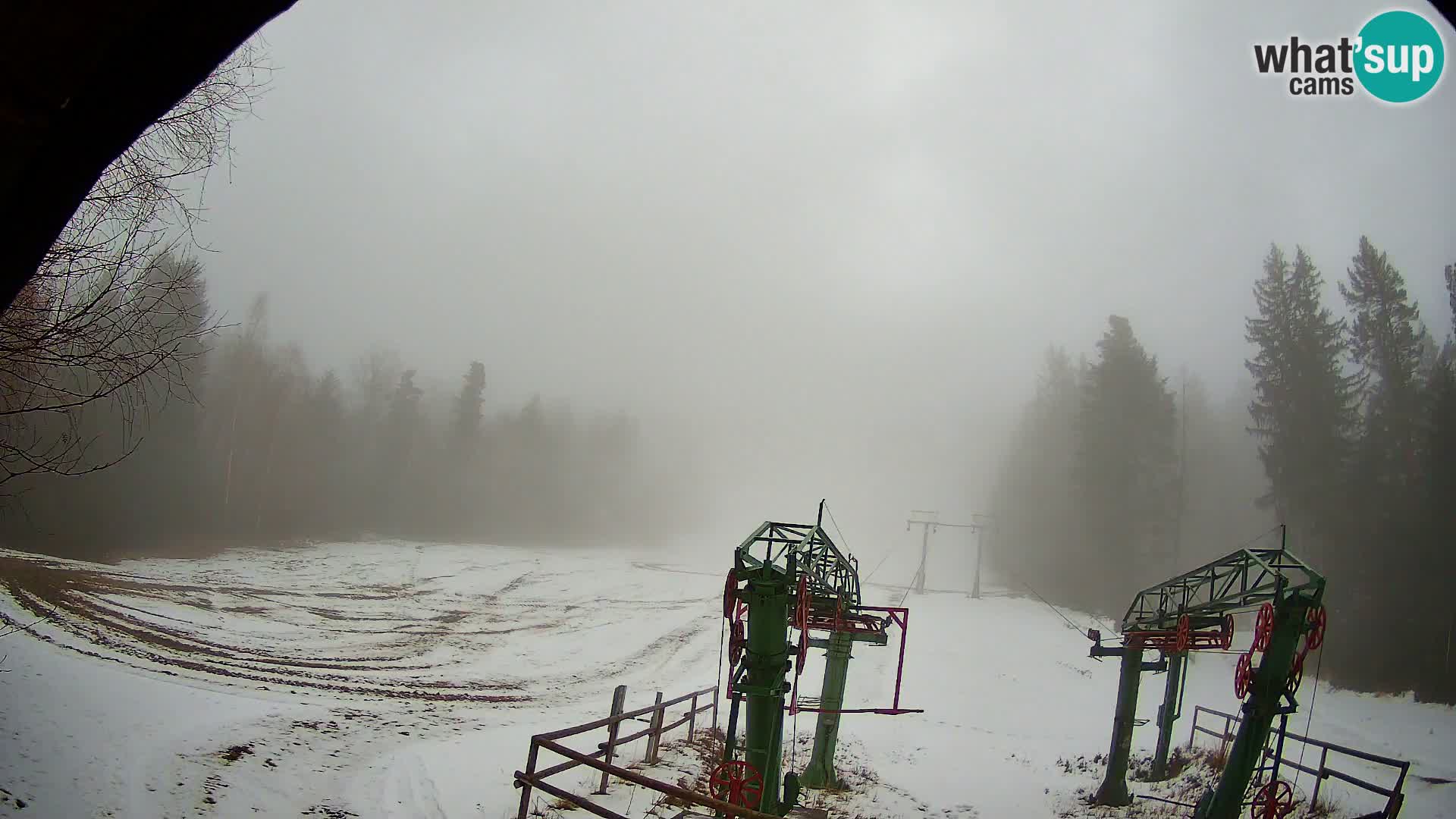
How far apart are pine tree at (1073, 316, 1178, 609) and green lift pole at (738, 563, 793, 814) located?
38358 mm

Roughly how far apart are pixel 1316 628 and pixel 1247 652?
277 cm

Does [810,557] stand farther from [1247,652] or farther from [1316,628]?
[1247,652]

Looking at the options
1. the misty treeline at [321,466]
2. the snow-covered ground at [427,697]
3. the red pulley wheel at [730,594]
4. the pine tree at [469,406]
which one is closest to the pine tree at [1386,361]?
the snow-covered ground at [427,697]

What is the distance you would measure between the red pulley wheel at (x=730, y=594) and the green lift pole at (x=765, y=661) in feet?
0.80

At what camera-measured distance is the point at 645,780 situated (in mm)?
7988

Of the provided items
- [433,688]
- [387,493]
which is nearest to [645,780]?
[433,688]

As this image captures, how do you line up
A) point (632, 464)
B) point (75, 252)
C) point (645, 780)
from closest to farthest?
1. point (75, 252)
2. point (645, 780)
3. point (632, 464)

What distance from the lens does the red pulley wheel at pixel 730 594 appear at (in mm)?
10852

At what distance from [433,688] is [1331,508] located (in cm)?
3484

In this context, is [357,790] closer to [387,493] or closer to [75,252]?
[75,252]

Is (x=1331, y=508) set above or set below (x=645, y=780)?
above

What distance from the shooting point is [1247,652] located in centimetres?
1348

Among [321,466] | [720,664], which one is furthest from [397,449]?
[720,664]

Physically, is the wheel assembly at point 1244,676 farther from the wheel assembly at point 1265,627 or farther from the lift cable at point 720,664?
Result: the lift cable at point 720,664
